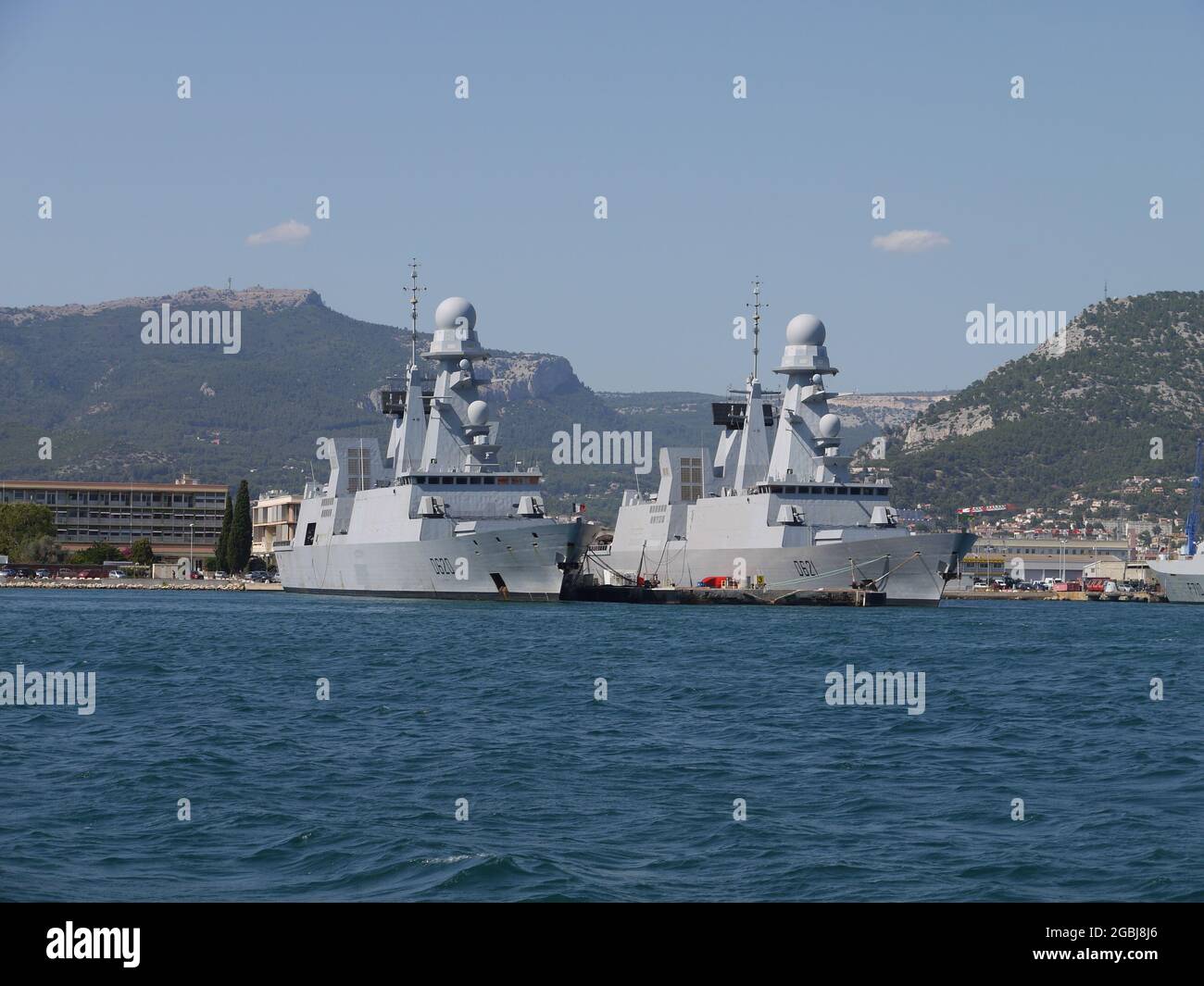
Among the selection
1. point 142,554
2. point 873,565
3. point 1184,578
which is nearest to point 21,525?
point 142,554

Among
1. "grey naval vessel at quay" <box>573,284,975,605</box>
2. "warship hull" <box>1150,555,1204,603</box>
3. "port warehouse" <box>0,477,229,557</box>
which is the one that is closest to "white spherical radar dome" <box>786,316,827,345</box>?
"grey naval vessel at quay" <box>573,284,975,605</box>

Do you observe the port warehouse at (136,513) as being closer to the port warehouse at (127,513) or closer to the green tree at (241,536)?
the port warehouse at (127,513)

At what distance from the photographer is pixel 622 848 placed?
15234 mm

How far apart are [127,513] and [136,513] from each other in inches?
36.0

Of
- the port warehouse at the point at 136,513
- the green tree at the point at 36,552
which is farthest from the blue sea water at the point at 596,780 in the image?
the port warehouse at the point at 136,513

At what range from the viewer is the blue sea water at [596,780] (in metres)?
14.2

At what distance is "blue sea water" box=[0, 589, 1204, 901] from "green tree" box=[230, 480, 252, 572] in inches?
3534

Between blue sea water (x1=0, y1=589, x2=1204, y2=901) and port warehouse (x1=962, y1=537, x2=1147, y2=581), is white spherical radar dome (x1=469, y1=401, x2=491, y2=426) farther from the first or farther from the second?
port warehouse (x1=962, y1=537, x2=1147, y2=581)

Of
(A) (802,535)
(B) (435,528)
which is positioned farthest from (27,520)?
(A) (802,535)

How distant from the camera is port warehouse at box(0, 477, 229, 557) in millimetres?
151375

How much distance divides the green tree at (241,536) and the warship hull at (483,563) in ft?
167

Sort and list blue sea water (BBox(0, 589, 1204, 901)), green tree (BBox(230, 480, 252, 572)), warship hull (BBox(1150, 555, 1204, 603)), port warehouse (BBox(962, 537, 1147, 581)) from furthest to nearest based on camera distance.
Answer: port warehouse (BBox(962, 537, 1147, 581)) → green tree (BBox(230, 480, 252, 572)) → warship hull (BBox(1150, 555, 1204, 603)) → blue sea water (BBox(0, 589, 1204, 901))
